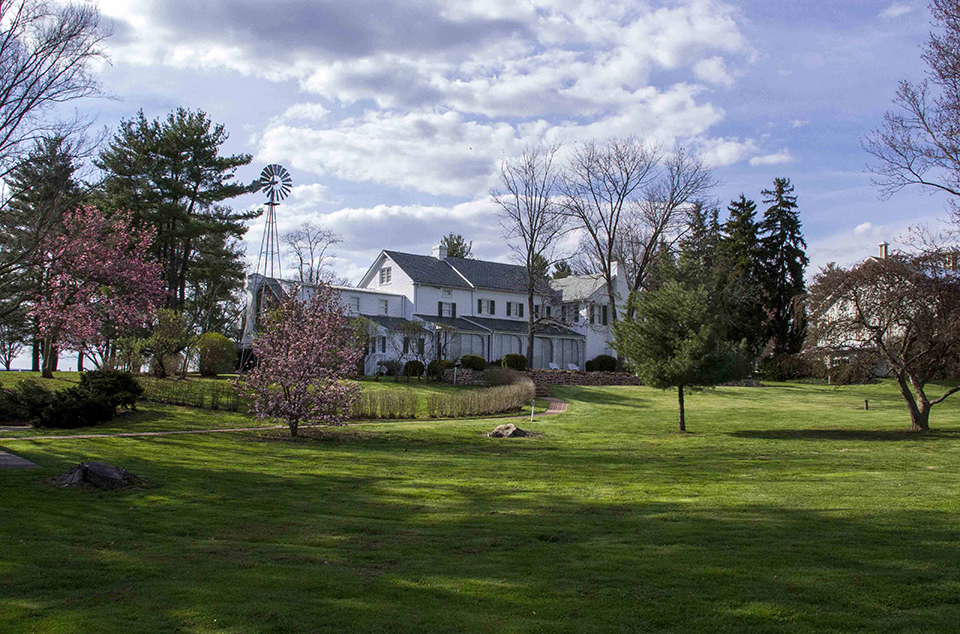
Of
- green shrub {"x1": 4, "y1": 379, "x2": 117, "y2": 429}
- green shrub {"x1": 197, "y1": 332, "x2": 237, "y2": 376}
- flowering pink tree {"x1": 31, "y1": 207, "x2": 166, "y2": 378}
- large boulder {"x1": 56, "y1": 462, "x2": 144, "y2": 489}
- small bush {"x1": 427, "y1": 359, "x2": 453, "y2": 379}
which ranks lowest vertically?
large boulder {"x1": 56, "y1": 462, "x2": 144, "y2": 489}

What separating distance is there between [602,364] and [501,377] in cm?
1230

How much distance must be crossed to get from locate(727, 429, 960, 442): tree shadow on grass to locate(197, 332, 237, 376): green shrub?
22.8 meters

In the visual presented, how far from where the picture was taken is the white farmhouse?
4066cm

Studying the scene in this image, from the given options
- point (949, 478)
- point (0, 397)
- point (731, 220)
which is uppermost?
point (731, 220)

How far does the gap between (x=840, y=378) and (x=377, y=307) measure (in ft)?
91.9

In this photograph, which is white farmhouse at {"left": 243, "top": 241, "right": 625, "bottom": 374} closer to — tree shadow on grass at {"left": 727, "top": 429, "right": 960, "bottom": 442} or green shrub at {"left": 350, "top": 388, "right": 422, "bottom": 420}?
green shrub at {"left": 350, "top": 388, "right": 422, "bottom": 420}

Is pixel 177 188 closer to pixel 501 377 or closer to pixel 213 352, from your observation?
pixel 213 352

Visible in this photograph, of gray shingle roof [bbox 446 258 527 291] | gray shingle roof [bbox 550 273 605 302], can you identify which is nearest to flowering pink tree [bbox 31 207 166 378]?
gray shingle roof [bbox 446 258 527 291]

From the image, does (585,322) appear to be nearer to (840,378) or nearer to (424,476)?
(840,378)

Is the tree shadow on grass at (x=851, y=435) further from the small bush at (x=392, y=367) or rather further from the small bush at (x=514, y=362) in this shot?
the small bush at (x=392, y=367)

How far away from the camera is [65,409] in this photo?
18.8 meters

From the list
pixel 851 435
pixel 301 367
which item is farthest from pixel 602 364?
pixel 301 367

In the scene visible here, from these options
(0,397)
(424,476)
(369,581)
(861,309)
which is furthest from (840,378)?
(0,397)

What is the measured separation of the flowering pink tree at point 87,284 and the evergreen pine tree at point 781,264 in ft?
124
